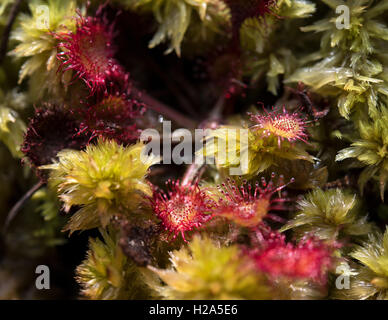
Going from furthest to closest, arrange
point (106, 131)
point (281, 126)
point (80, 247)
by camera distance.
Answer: point (80, 247) < point (106, 131) < point (281, 126)

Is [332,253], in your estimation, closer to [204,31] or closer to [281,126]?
[281,126]

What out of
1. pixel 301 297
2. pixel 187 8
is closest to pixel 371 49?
pixel 187 8

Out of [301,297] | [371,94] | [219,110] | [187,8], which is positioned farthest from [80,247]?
[371,94]

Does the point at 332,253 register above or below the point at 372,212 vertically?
below

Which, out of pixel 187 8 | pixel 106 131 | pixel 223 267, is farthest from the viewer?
pixel 187 8

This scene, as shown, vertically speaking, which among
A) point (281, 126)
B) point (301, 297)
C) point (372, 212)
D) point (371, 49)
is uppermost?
point (371, 49)

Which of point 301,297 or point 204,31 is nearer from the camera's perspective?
point 301,297

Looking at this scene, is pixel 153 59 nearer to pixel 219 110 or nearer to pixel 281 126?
pixel 219 110
